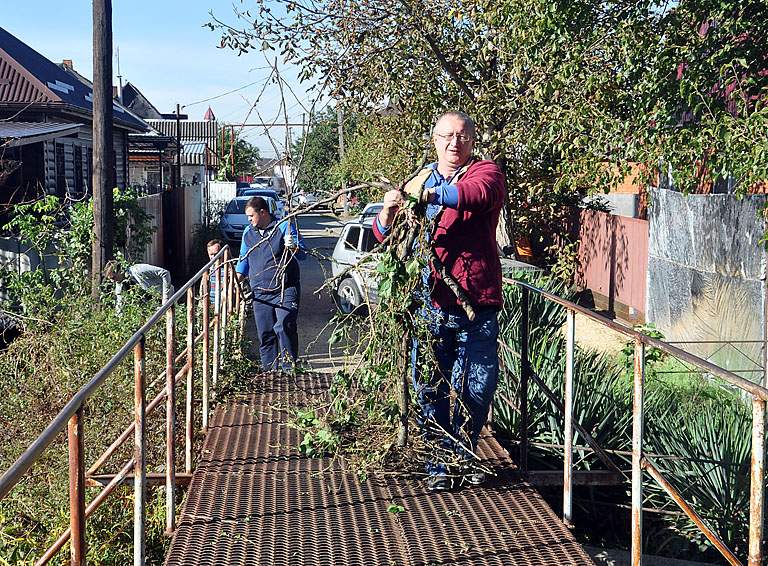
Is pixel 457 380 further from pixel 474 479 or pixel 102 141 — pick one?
pixel 102 141

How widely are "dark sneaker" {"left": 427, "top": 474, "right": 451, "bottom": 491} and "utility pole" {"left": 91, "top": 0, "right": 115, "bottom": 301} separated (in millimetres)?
8086

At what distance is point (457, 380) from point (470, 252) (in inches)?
24.1

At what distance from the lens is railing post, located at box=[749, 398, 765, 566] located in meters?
2.80

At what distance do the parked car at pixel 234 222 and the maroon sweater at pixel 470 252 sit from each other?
2548 centimetres

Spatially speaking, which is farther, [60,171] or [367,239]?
[60,171]

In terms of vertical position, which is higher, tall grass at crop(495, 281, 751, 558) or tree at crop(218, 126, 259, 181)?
tree at crop(218, 126, 259, 181)

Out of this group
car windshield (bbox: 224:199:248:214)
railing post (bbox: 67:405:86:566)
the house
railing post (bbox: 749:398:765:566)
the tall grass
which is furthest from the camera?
car windshield (bbox: 224:199:248:214)

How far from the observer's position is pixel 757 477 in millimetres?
2840

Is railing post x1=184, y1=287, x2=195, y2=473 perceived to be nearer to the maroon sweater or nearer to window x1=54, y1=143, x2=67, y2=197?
the maroon sweater

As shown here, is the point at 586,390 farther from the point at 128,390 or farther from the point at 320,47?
the point at 320,47

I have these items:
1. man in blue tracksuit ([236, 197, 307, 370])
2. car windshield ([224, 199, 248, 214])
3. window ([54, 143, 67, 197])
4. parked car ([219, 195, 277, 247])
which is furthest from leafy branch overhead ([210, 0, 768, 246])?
car windshield ([224, 199, 248, 214])

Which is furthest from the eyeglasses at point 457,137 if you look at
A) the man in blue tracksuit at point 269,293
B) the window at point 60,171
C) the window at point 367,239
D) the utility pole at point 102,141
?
the window at point 60,171

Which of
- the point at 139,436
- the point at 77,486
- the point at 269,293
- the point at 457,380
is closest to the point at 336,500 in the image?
the point at 457,380

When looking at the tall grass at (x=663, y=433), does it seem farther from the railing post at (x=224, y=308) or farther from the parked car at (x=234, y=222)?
the parked car at (x=234, y=222)
